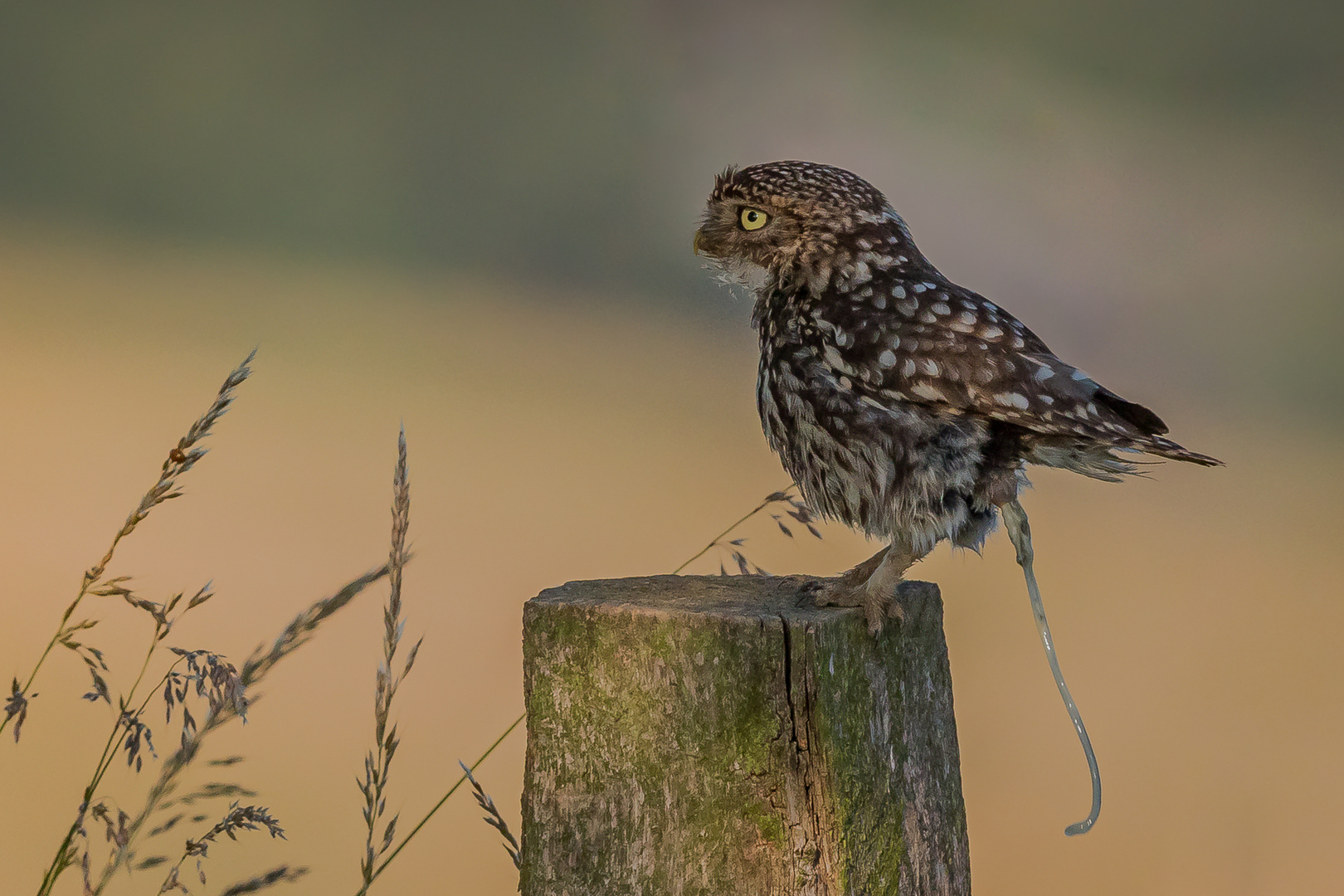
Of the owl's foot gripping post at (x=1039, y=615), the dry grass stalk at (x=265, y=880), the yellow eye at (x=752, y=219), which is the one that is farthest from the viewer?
the yellow eye at (x=752, y=219)

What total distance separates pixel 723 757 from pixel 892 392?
66 centimetres

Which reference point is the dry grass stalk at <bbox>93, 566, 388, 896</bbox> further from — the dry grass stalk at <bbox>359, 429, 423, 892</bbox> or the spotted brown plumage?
the spotted brown plumage

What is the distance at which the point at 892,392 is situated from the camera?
1.87 m

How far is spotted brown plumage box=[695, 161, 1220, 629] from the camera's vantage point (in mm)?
1824

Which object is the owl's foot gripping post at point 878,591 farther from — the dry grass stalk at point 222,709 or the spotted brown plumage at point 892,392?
the dry grass stalk at point 222,709

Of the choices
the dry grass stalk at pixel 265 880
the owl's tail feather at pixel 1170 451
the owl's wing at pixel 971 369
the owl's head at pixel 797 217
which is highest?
the owl's head at pixel 797 217

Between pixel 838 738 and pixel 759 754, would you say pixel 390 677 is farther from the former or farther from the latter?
pixel 838 738

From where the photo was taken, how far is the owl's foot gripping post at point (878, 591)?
1.87 meters

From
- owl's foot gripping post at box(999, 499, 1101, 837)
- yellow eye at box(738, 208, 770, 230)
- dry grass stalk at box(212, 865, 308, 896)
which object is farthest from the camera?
yellow eye at box(738, 208, 770, 230)

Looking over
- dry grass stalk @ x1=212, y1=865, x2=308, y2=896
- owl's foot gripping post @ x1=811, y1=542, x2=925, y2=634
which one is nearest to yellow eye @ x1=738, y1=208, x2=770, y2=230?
owl's foot gripping post @ x1=811, y1=542, x2=925, y2=634

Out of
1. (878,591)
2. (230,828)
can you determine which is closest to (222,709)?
(230,828)

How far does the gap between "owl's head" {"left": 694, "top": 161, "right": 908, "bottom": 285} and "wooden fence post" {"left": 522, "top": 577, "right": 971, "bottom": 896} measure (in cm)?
69

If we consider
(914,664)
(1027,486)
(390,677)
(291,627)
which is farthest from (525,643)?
(1027,486)

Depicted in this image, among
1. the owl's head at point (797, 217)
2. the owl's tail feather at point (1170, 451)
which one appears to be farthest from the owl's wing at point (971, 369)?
the owl's head at point (797, 217)
